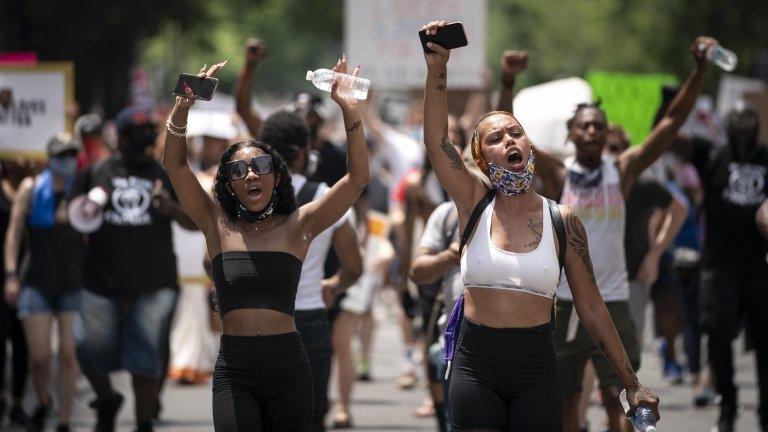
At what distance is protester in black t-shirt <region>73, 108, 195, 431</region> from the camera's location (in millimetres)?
9539

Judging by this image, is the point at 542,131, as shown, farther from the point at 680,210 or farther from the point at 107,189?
the point at 107,189

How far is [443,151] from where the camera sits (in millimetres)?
6656

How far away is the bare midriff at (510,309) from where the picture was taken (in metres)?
6.40

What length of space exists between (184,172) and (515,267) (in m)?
1.41

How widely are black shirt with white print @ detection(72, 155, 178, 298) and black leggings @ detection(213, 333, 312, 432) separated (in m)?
3.23

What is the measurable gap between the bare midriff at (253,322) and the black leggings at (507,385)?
0.77 m

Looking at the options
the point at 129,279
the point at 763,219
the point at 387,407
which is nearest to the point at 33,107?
the point at 129,279

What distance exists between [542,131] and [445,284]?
1.33 m

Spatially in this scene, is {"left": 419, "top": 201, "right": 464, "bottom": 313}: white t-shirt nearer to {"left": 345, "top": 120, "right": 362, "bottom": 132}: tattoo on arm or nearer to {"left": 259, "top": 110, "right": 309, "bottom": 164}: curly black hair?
{"left": 259, "top": 110, "right": 309, "bottom": 164}: curly black hair

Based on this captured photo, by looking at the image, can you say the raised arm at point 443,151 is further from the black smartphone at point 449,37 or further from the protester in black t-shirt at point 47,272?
the protester in black t-shirt at point 47,272

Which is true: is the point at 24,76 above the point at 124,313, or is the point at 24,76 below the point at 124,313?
above

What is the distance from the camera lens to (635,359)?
28.2 feet

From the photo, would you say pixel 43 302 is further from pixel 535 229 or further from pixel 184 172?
pixel 535 229

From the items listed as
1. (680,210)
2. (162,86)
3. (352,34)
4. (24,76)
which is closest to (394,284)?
(352,34)
